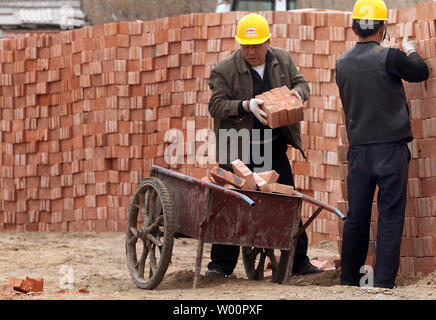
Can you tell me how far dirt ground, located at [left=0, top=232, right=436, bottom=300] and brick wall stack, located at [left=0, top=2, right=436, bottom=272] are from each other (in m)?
0.52

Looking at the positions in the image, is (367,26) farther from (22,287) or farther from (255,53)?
(22,287)

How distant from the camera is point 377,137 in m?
6.75

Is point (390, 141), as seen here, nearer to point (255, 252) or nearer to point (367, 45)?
point (367, 45)

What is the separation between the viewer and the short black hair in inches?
269

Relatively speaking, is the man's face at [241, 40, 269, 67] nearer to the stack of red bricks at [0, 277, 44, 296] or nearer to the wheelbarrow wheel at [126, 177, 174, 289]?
the wheelbarrow wheel at [126, 177, 174, 289]

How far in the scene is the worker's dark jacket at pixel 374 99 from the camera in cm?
672

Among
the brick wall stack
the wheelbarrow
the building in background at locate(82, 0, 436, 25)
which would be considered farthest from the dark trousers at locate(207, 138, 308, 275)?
the building in background at locate(82, 0, 436, 25)

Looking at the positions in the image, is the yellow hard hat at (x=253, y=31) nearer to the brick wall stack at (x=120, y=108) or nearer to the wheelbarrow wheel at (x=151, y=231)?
the wheelbarrow wheel at (x=151, y=231)

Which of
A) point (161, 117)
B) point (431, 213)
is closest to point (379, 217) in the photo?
point (431, 213)

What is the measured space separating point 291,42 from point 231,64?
280cm

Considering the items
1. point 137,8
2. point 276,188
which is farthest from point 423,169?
point 137,8

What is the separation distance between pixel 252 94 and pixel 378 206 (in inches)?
58.0

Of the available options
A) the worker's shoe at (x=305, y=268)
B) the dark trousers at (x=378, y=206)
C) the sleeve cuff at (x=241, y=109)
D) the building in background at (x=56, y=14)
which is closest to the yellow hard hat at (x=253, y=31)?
the sleeve cuff at (x=241, y=109)

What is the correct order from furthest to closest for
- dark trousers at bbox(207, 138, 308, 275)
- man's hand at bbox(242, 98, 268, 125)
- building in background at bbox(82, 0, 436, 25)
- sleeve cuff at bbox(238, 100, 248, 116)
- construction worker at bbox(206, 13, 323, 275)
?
1. building in background at bbox(82, 0, 436, 25)
2. dark trousers at bbox(207, 138, 308, 275)
3. construction worker at bbox(206, 13, 323, 275)
4. sleeve cuff at bbox(238, 100, 248, 116)
5. man's hand at bbox(242, 98, 268, 125)
